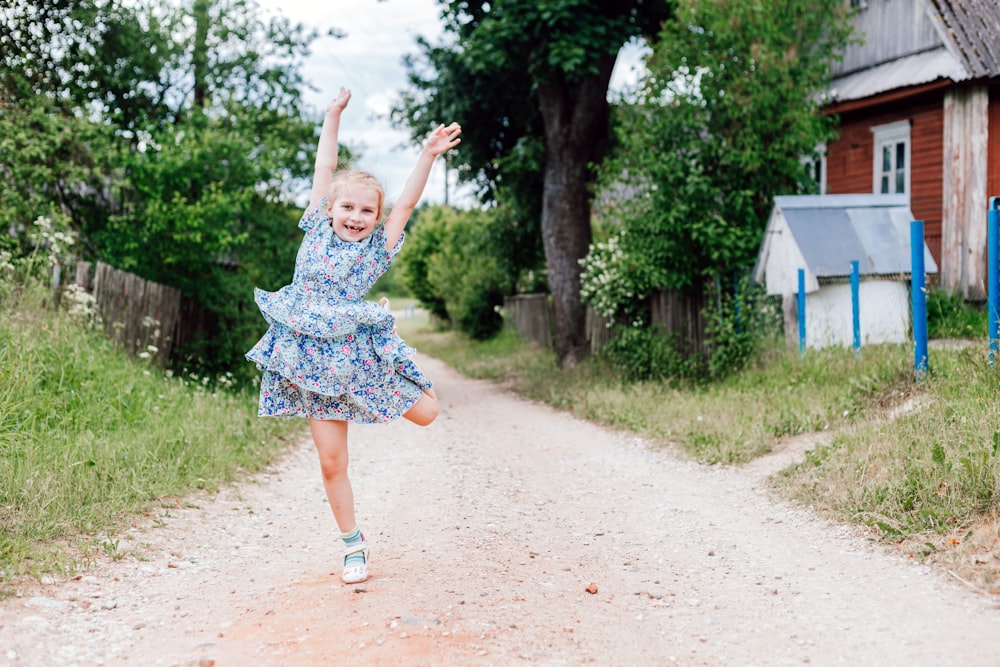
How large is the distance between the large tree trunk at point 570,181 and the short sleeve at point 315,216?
10956 mm

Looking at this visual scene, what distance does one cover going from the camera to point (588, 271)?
1462cm

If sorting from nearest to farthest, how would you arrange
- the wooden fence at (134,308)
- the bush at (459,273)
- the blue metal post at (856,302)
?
the wooden fence at (134,308) → the blue metal post at (856,302) → the bush at (459,273)

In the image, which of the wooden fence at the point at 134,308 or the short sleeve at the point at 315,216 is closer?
the short sleeve at the point at 315,216

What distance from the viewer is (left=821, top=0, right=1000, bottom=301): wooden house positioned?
46.4 ft

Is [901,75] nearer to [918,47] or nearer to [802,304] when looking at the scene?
[918,47]

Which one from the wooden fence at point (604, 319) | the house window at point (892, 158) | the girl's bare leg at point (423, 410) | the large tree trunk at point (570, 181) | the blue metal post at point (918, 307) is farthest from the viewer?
the house window at point (892, 158)

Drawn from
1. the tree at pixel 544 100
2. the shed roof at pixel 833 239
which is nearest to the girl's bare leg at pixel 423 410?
the shed roof at pixel 833 239

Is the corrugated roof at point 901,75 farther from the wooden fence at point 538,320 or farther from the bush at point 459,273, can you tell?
the bush at point 459,273

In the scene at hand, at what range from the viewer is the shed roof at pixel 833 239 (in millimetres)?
11023

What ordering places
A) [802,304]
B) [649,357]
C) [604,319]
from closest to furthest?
1. [802,304]
2. [649,357]
3. [604,319]

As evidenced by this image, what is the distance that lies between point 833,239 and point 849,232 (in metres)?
0.32

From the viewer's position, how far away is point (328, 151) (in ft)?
15.4

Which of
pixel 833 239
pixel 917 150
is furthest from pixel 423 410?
pixel 917 150

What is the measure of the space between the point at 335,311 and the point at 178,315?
27.4ft
